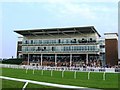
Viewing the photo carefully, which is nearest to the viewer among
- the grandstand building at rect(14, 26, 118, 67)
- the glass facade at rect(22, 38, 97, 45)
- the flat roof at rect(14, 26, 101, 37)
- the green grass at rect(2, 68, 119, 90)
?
the green grass at rect(2, 68, 119, 90)

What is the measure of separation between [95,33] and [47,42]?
1117cm

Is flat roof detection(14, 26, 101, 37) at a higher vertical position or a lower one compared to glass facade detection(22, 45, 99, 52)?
higher

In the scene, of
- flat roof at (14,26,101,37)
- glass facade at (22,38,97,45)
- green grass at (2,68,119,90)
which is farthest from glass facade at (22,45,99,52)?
green grass at (2,68,119,90)

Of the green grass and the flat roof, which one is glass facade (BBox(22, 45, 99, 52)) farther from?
the green grass

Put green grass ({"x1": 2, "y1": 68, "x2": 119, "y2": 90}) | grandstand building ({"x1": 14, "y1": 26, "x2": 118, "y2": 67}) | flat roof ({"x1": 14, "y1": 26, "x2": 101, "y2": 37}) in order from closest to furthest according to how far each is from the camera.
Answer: green grass ({"x1": 2, "y1": 68, "x2": 119, "y2": 90}) < flat roof ({"x1": 14, "y1": 26, "x2": 101, "y2": 37}) < grandstand building ({"x1": 14, "y1": 26, "x2": 118, "y2": 67})

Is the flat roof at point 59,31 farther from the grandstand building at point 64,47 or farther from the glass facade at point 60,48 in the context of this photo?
the glass facade at point 60,48

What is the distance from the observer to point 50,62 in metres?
58.7

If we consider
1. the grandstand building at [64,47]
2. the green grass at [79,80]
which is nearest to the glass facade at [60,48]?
the grandstand building at [64,47]


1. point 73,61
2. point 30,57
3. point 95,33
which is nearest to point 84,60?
point 73,61

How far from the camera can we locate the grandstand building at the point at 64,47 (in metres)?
56.9

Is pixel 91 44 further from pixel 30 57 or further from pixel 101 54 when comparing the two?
pixel 30 57

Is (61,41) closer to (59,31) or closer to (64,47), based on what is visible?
(64,47)

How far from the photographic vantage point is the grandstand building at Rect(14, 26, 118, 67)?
187 feet

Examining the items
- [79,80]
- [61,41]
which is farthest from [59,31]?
[79,80]
